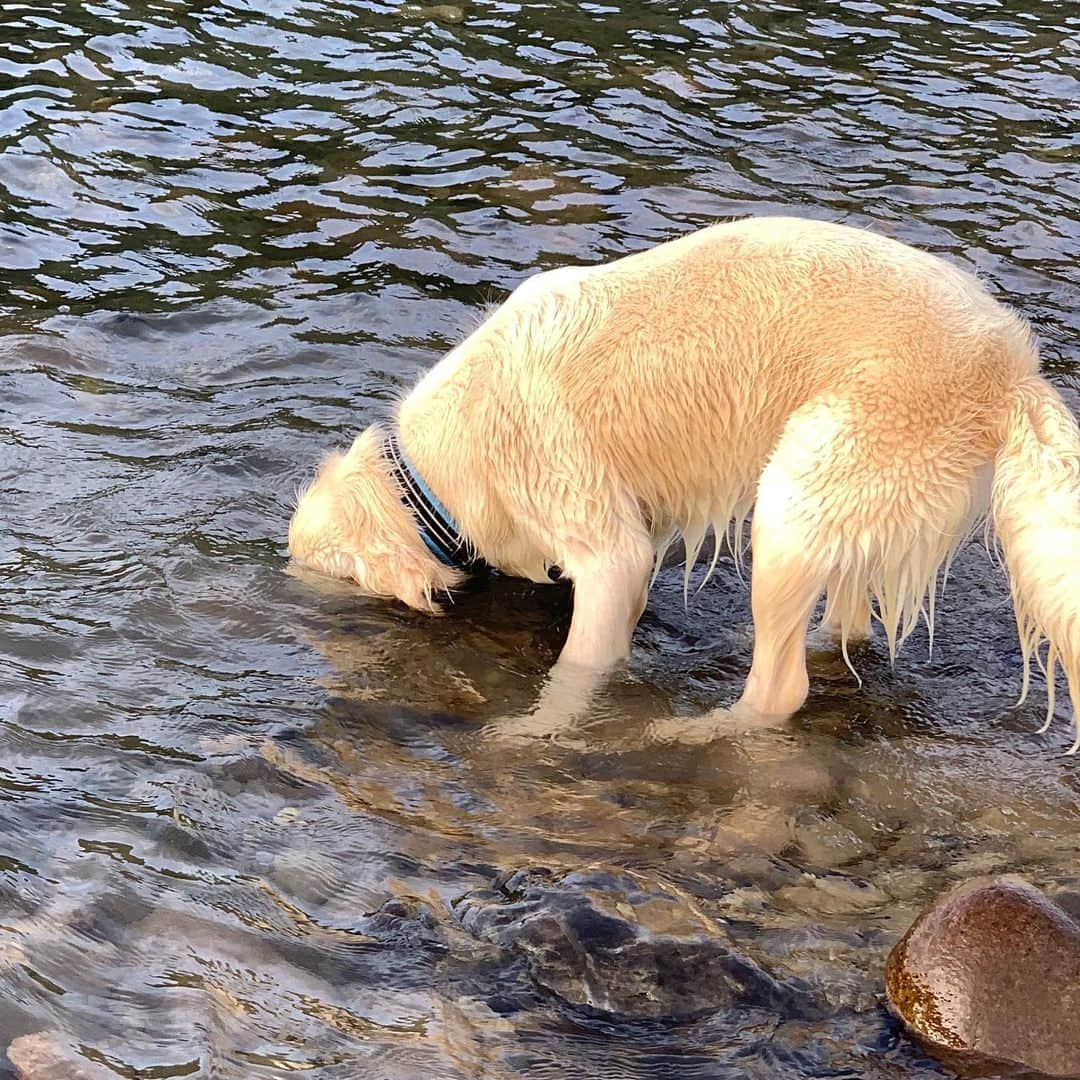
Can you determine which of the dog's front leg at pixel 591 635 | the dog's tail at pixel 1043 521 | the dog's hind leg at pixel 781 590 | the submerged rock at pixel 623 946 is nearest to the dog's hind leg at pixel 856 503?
the dog's hind leg at pixel 781 590

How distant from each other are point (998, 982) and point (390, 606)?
2702 mm

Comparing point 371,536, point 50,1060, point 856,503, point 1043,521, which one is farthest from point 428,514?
point 50,1060


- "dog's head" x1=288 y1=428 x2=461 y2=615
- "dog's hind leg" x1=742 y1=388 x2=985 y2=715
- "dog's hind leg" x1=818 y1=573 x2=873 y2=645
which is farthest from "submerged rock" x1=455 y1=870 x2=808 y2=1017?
"dog's head" x1=288 y1=428 x2=461 y2=615

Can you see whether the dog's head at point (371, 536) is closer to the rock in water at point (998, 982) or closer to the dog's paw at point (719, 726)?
the dog's paw at point (719, 726)

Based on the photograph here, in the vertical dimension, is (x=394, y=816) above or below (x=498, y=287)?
below

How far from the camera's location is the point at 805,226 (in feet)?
15.5

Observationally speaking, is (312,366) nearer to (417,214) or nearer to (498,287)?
(498,287)

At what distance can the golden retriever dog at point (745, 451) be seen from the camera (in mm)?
4191

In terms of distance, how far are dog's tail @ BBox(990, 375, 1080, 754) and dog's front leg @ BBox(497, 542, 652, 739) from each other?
1266mm

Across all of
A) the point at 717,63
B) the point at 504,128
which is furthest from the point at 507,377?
the point at 717,63

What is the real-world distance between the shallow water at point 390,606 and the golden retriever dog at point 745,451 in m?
0.33

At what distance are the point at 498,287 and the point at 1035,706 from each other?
3.59m

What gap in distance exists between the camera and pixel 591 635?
4.88 metres

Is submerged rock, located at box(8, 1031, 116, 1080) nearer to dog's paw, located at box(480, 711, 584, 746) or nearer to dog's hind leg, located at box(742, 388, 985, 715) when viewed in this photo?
dog's paw, located at box(480, 711, 584, 746)
